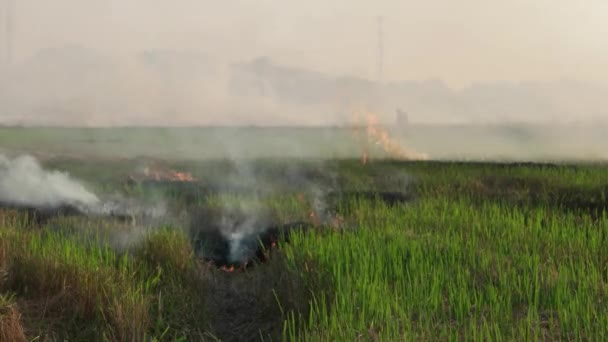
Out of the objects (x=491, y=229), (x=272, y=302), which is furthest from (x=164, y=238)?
(x=491, y=229)

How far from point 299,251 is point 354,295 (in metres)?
2.51

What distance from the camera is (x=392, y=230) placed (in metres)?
12.5

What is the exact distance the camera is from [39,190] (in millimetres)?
17328

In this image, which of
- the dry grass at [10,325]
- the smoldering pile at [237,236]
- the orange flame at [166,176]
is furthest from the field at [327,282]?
the orange flame at [166,176]

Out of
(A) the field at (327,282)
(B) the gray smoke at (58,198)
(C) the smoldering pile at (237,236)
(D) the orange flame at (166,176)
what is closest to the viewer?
(A) the field at (327,282)

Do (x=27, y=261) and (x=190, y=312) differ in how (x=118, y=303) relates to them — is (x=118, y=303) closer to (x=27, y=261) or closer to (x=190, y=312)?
(x=190, y=312)

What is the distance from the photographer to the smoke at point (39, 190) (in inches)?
647

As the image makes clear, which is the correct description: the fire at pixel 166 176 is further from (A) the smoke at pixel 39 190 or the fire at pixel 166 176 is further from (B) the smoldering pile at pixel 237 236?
(B) the smoldering pile at pixel 237 236

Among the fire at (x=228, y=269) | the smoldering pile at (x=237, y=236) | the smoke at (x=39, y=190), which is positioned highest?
the smoke at (x=39, y=190)

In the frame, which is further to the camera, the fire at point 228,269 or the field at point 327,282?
the fire at point 228,269

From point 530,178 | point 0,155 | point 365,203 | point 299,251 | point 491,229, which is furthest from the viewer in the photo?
point 0,155

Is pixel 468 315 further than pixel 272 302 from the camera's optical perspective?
No

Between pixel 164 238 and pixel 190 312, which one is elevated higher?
pixel 164 238

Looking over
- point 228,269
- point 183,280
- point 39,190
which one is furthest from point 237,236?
point 39,190
